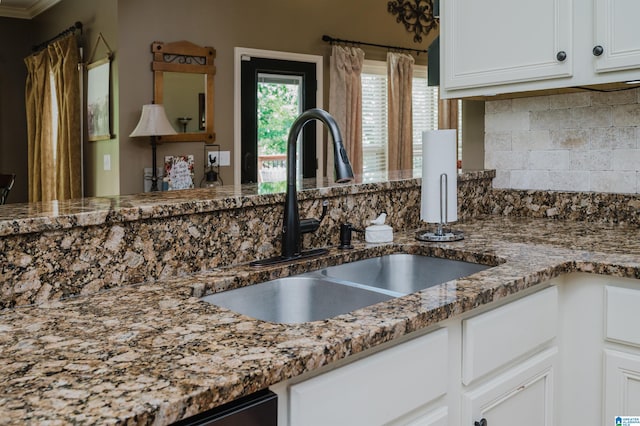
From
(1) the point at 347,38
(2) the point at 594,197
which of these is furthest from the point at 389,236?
(1) the point at 347,38

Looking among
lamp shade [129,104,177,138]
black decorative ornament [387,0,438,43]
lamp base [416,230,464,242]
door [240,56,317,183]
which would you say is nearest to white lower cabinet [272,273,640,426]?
lamp base [416,230,464,242]

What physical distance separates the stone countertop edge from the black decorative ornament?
15.2 ft

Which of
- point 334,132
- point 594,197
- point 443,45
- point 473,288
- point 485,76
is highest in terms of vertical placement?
point 443,45

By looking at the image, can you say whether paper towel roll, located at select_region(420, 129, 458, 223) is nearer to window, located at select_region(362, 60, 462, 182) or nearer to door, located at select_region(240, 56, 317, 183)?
door, located at select_region(240, 56, 317, 183)

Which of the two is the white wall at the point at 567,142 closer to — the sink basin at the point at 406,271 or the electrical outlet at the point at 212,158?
the sink basin at the point at 406,271

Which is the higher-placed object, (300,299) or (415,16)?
(415,16)

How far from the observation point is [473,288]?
124cm

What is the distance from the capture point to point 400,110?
19.4ft

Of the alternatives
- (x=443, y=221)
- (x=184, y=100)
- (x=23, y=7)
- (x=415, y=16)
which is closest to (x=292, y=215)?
(x=443, y=221)

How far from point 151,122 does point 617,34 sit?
3259 millimetres

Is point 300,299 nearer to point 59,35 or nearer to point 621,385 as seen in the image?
point 621,385

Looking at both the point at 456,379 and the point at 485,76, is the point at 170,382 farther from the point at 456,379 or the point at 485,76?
the point at 485,76

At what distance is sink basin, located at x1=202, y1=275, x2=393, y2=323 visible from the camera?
140cm

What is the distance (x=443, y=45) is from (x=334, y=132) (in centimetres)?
104
